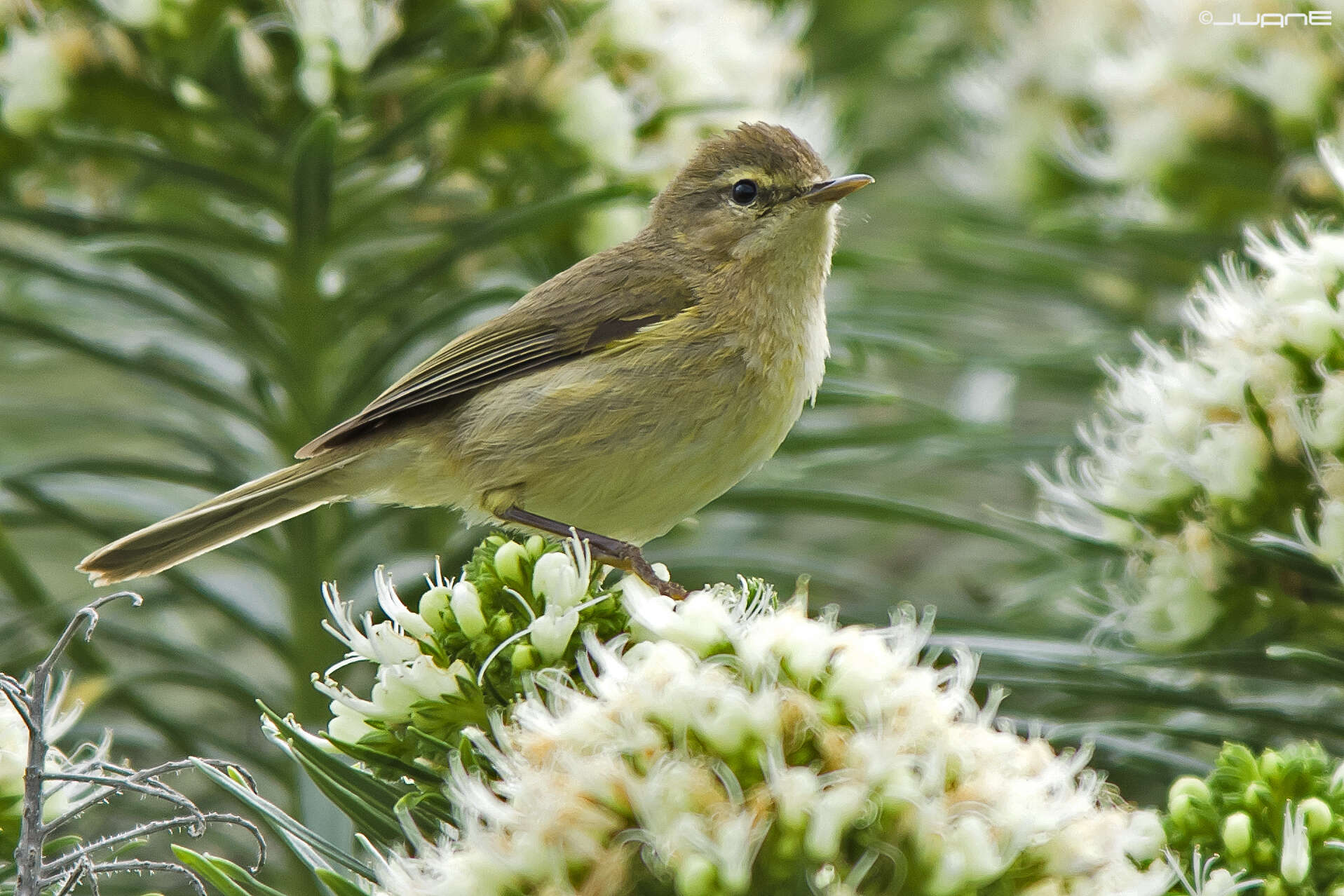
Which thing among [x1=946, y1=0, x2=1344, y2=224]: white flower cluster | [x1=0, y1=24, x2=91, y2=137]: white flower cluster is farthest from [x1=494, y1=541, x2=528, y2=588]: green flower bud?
[x1=946, y1=0, x2=1344, y2=224]: white flower cluster

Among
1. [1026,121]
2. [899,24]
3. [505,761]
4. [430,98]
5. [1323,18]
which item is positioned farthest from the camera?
[899,24]

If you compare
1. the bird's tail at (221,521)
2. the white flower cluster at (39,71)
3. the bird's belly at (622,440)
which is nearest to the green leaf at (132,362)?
the bird's tail at (221,521)

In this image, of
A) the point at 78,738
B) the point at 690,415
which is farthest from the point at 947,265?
the point at 78,738

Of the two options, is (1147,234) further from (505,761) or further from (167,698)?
(167,698)

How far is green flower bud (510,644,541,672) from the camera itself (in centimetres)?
173

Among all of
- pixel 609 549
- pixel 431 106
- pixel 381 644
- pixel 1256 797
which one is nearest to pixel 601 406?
pixel 609 549

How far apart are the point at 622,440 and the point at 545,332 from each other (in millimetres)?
423

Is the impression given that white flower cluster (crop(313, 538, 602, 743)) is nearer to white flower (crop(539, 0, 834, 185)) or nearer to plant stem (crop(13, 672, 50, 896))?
plant stem (crop(13, 672, 50, 896))

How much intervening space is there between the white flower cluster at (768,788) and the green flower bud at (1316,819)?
0.30 m

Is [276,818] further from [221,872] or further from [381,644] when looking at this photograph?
[381,644]

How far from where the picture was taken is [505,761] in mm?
1539

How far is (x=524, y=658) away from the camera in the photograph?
68.3 inches

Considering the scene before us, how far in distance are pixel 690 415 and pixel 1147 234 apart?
1.58 metres

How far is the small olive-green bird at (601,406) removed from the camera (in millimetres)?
3006
